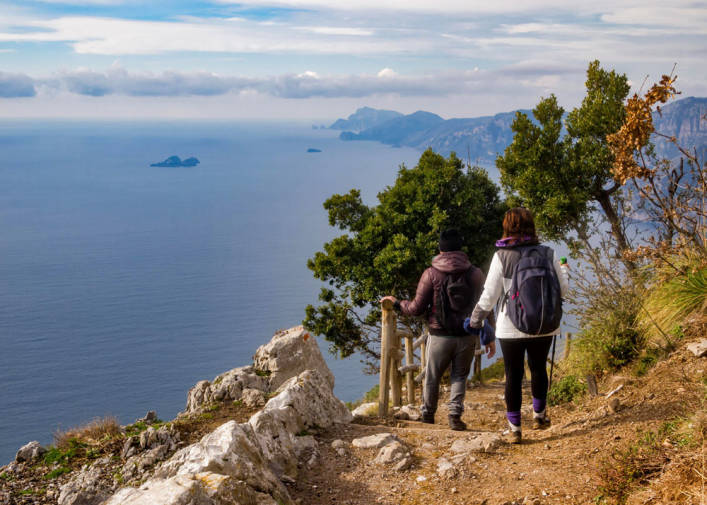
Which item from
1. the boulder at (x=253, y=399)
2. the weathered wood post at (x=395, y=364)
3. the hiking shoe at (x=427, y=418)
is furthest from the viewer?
the boulder at (x=253, y=399)

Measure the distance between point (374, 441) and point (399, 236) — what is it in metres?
12.9

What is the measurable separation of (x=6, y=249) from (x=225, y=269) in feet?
222

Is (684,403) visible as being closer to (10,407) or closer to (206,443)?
(206,443)

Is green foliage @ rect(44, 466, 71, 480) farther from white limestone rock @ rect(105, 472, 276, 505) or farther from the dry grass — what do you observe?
white limestone rock @ rect(105, 472, 276, 505)

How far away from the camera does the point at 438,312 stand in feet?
21.5

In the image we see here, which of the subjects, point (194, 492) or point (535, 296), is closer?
point (194, 492)

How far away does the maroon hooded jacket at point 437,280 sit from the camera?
6465mm

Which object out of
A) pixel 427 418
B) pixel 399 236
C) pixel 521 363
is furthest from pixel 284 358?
pixel 521 363

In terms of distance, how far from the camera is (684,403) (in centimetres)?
581

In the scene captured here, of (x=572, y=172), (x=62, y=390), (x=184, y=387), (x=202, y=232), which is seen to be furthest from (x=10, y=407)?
(x=202, y=232)

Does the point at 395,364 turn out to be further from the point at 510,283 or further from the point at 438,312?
the point at 510,283

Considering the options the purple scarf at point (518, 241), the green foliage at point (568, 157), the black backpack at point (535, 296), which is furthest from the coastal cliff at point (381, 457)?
the green foliage at point (568, 157)

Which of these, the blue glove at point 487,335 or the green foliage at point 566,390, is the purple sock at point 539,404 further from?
the green foliage at point 566,390

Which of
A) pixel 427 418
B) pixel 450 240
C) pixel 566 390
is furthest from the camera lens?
pixel 566 390
